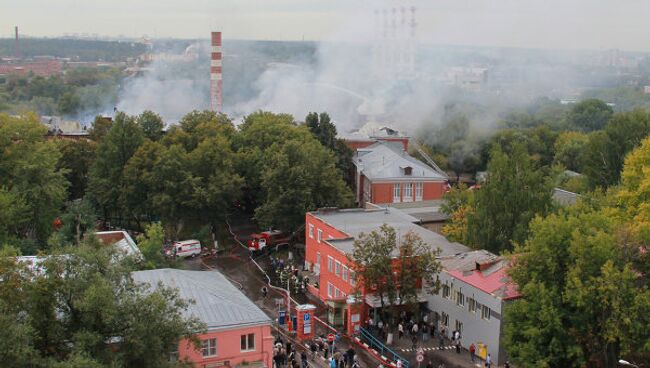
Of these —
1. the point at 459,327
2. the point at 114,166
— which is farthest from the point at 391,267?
the point at 114,166

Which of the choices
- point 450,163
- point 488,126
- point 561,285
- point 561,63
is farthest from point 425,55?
point 561,285

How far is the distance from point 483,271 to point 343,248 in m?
6.38

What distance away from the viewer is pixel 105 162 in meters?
45.0

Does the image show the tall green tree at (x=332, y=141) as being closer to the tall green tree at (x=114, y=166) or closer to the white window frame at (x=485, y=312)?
the tall green tree at (x=114, y=166)

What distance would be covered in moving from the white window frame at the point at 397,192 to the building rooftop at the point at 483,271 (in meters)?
18.1

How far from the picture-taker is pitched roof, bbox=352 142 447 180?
47625mm

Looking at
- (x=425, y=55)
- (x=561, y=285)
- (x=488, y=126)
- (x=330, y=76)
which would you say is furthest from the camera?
(x=425, y=55)

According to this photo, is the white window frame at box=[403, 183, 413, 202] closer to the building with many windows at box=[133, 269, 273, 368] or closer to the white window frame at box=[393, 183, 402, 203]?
the white window frame at box=[393, 183, 402, 203]

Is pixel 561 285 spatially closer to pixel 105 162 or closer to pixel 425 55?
pixel 105 162

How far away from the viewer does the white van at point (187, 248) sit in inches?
1517

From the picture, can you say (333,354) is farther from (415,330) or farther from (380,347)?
(415,330)

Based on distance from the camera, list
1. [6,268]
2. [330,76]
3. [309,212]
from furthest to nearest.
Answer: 1. [330,76]
2. [309,212]
3. [6,268]

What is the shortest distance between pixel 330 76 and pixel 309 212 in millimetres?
63840

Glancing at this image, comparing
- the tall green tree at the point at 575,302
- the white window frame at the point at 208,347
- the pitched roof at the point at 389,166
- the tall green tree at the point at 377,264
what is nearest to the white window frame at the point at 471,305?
the tall green tree at the point at 377,264
